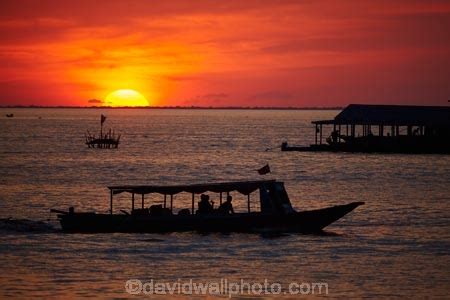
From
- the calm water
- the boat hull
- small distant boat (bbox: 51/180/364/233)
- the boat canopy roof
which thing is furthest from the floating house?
the boat canopy roof

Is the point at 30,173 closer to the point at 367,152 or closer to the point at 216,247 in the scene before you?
the point at 367,152

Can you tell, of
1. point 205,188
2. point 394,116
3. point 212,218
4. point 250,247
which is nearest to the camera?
point 250,247

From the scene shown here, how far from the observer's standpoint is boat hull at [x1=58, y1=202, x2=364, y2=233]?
35.1m

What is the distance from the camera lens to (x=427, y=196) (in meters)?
54.1

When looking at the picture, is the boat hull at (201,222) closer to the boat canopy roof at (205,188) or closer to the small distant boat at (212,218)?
the small distant boat at (212,218)

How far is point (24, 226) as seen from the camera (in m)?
38.2

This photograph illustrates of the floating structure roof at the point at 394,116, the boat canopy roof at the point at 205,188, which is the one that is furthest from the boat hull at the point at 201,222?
the floating structure roof at the point at 394,116

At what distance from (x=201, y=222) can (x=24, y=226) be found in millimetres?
7681

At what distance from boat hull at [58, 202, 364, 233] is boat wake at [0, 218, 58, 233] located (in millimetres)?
1753

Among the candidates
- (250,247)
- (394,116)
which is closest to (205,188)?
(250,247)

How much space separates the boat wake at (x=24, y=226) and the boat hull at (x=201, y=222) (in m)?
1.75

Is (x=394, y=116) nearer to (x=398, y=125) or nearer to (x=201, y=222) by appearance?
(x=398, y=125)

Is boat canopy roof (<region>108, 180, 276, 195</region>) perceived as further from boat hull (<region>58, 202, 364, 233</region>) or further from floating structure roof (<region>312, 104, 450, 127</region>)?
floating structure roof (<region>312, 104, 450, 127</region>)

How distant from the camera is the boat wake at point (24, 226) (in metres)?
37.3
